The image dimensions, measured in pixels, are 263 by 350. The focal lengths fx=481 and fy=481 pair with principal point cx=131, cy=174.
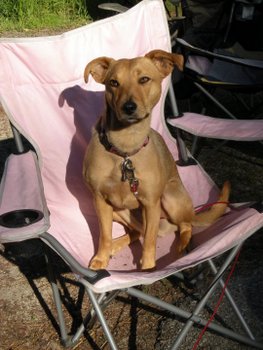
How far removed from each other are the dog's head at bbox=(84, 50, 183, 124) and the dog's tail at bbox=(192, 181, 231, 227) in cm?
53

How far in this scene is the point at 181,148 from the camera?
103 inches

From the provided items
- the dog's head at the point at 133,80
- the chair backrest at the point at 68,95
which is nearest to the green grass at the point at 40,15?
the chair backrest at the point at 68,95

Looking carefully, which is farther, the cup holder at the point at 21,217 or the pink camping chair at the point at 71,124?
the pink camping chair at the point at 71,124

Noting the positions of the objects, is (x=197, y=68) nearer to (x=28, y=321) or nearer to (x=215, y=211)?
(x=215, y=211)

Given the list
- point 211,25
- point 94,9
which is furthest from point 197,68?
point 94,9

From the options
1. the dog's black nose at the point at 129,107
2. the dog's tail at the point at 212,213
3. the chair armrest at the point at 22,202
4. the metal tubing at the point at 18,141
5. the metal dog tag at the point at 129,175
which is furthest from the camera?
the metal tubing at the point at 18,141

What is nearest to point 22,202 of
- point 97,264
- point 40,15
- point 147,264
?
point 97,264

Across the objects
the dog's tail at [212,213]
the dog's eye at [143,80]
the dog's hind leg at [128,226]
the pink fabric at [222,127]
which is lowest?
the dog's hind leg at [128,226]

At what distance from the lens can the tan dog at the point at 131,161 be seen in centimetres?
209

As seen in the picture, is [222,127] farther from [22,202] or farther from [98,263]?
[22,202]

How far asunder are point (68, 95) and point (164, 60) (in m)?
0.56

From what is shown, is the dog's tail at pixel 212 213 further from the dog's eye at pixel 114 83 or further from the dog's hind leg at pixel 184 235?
the dog's eye at pixel 114 83

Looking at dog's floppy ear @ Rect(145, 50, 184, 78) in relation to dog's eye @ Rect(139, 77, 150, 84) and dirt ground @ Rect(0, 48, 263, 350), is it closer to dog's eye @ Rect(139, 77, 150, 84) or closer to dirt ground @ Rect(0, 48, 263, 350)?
dog's eye @ Rect(139, 77, 150, 84)

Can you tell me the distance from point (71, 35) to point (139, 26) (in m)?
0.39
